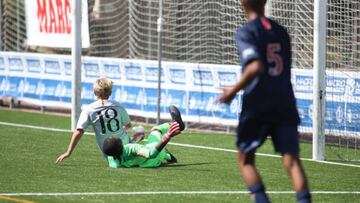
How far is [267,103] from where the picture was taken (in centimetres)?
874

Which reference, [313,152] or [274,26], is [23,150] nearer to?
[313,152]

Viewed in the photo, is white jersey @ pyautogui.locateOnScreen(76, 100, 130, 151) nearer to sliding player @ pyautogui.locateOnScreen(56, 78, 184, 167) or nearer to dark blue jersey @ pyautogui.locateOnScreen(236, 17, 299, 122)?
sliding player @ pyautogui.locateOnScreen(56, 78, 184, 167)

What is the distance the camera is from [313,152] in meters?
15.4

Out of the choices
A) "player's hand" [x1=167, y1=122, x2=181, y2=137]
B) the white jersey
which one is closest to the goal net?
"player's hand" [x1=167, y1=122, x2=181, y2=137]

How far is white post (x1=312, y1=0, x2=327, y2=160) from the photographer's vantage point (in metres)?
15.0

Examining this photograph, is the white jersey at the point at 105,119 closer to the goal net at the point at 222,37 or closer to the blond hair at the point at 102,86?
the blond hair at the point at 102,86

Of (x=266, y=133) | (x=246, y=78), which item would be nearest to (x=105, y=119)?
(x=266, y=133)

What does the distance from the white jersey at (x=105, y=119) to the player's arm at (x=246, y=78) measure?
510 cm

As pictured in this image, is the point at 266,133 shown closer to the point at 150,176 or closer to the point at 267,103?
the point at 267,103

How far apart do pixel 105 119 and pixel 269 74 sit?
5040mm

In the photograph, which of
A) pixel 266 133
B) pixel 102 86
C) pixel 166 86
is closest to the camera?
pixel 266 133

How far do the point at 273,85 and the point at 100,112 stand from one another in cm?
507

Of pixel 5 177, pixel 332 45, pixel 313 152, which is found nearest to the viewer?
pixel 5 177

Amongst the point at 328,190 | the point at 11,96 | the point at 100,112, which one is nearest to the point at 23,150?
the point at 100,112
